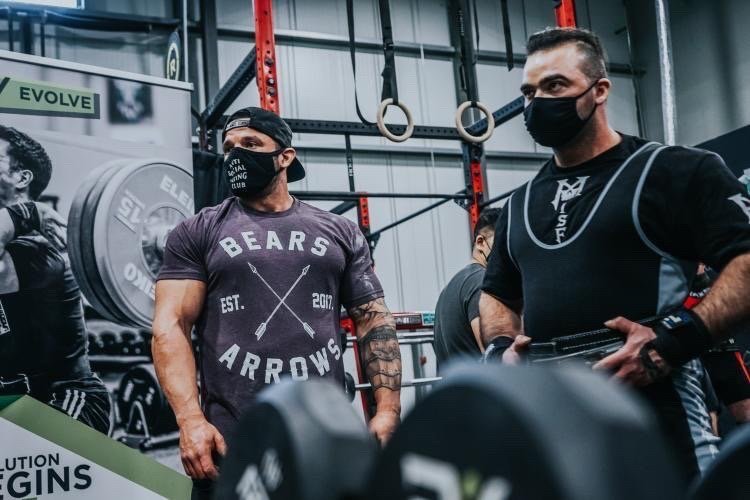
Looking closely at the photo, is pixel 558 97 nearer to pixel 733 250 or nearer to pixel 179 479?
pixel 733 250

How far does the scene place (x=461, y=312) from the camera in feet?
9.26

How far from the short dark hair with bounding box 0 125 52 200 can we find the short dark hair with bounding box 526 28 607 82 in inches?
69.1

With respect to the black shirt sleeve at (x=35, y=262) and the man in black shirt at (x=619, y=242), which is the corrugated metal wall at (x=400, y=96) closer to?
the black shirt sleeve at (x=35, y=262)

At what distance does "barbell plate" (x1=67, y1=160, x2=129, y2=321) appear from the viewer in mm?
2660

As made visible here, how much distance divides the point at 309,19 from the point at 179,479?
6220 mm

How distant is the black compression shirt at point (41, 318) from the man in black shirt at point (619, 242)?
155 cm

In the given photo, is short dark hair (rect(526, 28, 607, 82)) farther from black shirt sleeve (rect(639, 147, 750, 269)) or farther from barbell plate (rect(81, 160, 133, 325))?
barbell plate (rect(81, 160, 133, 325))

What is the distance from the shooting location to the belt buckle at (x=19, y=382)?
2.46 m

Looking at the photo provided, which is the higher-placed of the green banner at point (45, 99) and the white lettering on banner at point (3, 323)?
the green banner at point (45, 99)

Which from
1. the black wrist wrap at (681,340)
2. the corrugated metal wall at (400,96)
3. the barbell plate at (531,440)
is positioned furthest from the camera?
the corrugated metal wall at (400,96)

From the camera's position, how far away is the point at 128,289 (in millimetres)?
2734

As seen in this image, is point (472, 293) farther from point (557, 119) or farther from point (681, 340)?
point (681, 340)

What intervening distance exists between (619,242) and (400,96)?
23.1 ft

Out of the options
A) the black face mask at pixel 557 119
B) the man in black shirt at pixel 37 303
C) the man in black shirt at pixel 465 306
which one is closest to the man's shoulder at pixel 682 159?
the black face mask at pixel 557 119
